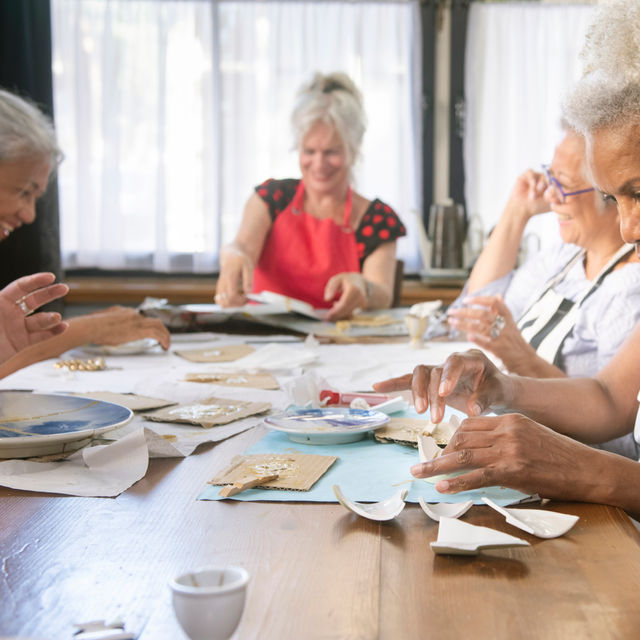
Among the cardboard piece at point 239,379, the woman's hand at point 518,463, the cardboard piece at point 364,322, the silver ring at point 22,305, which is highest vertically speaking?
the silver ring at point 22,305

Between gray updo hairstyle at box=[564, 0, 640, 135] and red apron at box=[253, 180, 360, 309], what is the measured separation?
2.13m

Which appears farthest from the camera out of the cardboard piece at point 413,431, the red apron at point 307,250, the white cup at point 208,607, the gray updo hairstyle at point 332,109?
the red apron at point 307,250

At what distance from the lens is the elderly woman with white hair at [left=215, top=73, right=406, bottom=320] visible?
10.7ft

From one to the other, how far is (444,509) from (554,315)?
3.72ft

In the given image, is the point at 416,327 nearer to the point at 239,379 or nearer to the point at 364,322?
the point at 364,322

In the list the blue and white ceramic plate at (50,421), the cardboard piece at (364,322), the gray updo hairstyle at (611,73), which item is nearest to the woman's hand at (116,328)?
the cardboard piece at (364,322)

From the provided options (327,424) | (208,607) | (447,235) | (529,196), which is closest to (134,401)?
(327,424)

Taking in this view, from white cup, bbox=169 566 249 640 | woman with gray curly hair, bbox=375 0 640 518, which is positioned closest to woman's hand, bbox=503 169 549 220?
woman with gray curly hair, bbox=375 0 640 518

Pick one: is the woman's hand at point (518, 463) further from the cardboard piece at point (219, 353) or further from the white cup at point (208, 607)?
the cardboard piece at point (219, 353)

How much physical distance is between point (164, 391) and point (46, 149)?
0.91m

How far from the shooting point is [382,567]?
0.82m

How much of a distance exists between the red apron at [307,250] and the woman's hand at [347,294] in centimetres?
42

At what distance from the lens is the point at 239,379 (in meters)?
1.89

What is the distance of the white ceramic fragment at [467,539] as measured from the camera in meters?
0.84
